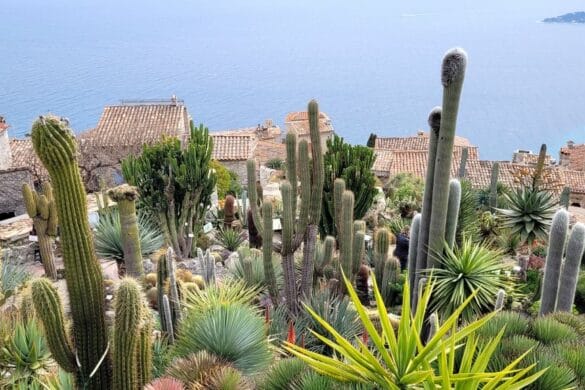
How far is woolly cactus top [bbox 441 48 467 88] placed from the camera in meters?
6.32

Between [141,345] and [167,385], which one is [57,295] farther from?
[167,385]

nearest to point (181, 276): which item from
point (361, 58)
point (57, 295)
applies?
point (57, 295)

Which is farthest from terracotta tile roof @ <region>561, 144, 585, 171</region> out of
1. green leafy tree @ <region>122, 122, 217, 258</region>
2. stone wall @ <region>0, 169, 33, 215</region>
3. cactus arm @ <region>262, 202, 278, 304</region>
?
cactus arm @ <region>262, 202, 278, 304</region>

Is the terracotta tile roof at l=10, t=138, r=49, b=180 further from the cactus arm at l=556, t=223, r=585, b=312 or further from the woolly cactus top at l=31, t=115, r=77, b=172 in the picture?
the cactus arm at l=556, t=223, r=585, b=312

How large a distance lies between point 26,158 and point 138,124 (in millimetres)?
4736

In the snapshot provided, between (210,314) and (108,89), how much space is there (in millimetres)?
99452

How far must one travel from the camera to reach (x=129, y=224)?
23.4 ft

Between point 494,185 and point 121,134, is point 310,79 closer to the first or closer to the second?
point 121,134

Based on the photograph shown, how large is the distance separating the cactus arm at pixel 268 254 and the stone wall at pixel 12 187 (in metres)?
11.4

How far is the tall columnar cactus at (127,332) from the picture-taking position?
173 inches

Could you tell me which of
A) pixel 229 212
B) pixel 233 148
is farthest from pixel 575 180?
pixel 229 212

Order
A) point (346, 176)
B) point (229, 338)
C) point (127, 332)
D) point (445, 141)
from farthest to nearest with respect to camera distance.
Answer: point (346, 176)
point (445, 141)
point (229, 338)
point (127, 332)

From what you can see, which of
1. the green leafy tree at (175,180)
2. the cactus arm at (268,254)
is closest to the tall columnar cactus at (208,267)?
the cactus arm at (268,254)

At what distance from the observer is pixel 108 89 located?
325ft
